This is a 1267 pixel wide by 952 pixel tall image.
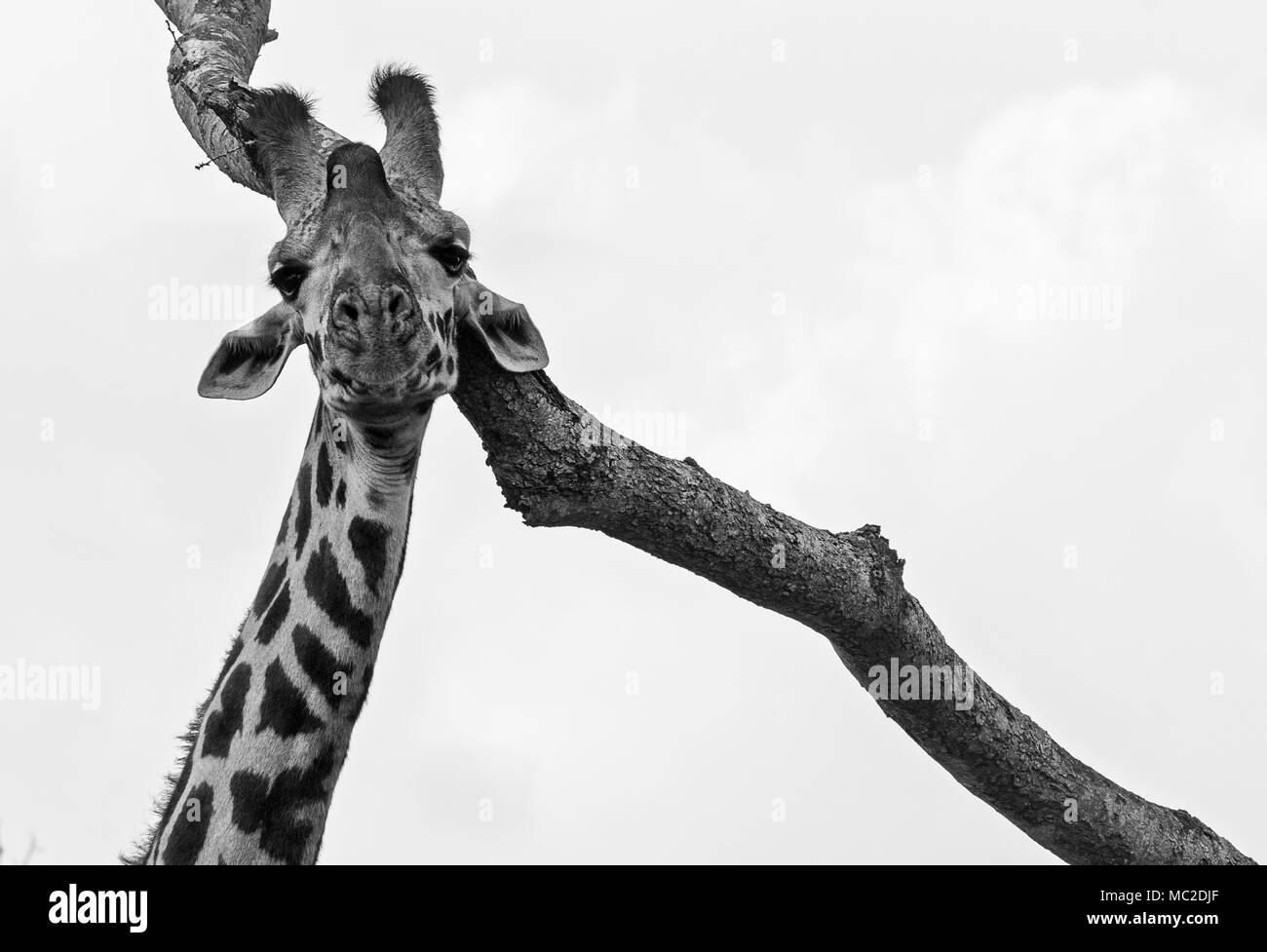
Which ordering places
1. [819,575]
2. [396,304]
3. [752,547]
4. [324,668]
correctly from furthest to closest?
[819,575] → [752,547] → [324,668] → [396,304]

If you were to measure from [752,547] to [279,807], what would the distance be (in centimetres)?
211

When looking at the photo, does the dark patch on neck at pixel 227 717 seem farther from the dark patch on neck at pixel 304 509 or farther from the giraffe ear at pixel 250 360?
the giraffe ear at pixel 250 360

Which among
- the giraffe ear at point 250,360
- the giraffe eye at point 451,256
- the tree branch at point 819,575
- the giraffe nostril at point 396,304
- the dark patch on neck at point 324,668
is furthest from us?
the tree branch at point 819,575

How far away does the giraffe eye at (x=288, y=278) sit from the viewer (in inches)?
194

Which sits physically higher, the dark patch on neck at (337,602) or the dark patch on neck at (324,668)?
the dark patch on neck at (337,602)

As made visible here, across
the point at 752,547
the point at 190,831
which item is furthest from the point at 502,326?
the point at 190,831

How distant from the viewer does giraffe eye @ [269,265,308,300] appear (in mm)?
4938

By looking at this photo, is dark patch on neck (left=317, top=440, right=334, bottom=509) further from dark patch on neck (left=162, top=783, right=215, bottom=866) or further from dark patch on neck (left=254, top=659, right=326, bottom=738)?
dark patch on neck (left=162, top=783, right=215, bottom=866)

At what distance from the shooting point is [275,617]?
5.24 m

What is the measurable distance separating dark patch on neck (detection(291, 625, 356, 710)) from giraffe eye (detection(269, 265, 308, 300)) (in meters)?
1.20

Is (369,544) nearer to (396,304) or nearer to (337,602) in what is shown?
(337,602)

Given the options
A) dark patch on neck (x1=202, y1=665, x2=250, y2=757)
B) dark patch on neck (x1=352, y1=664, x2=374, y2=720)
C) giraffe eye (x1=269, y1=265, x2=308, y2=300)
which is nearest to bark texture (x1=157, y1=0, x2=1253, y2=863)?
giraffe eye (x1=269, y1=265, x2=308, y2=300)

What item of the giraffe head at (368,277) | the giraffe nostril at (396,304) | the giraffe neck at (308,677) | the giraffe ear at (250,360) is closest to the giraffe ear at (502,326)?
the giraffe head at (368,277)
